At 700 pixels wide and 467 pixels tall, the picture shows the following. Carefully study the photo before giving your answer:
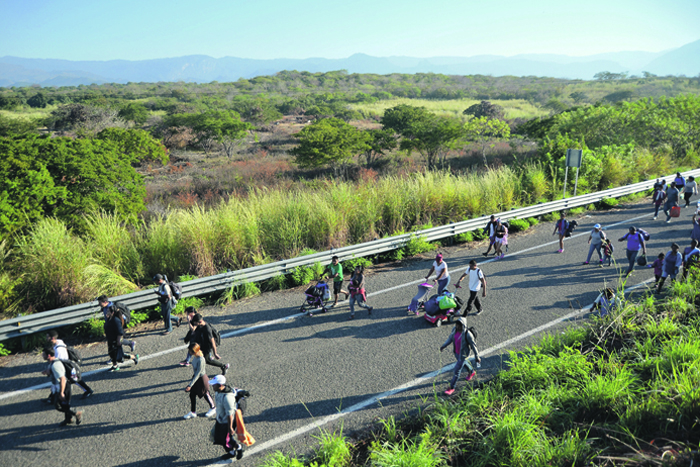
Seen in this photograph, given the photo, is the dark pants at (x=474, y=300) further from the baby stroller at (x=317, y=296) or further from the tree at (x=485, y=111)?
the tree at (x=485, y=111)

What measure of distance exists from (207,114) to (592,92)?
293 feet

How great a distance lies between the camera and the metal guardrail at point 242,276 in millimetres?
7786

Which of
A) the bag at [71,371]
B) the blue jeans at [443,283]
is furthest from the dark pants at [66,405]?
the blue jeans at [443,283]

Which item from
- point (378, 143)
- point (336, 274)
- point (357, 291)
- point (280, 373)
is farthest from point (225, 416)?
point (378, 143)

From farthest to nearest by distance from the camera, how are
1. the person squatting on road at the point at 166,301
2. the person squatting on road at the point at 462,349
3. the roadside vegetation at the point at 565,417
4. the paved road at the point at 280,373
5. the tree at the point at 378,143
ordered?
the tree at the point at 378,143, the person squatting on road at the point at 166,301, the person squatting on road at the point at 462,349, the paved road at the point at 280,373, the roadside vegetation at the point at 565,417

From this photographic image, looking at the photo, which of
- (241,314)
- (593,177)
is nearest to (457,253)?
(241,314)

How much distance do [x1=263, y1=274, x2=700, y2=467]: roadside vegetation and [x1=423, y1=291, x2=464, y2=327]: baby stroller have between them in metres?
1.82

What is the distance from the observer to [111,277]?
30.1ft

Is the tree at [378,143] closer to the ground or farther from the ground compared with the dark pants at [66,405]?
farther from the ground

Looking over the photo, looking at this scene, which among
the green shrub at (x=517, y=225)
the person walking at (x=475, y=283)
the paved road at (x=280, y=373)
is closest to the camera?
the paved road at (x=280, y=373)

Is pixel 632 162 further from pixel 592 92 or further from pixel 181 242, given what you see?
pixel 592 92

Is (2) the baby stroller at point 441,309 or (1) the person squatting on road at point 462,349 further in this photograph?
(2) the baby stroller at point 441,309

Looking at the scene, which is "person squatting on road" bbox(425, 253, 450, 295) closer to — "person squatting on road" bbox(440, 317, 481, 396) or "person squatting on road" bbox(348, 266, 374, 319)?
"person squatting on road" bbox(348, 266, 374, 319)

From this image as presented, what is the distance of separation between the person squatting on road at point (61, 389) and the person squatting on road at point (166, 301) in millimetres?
2320
